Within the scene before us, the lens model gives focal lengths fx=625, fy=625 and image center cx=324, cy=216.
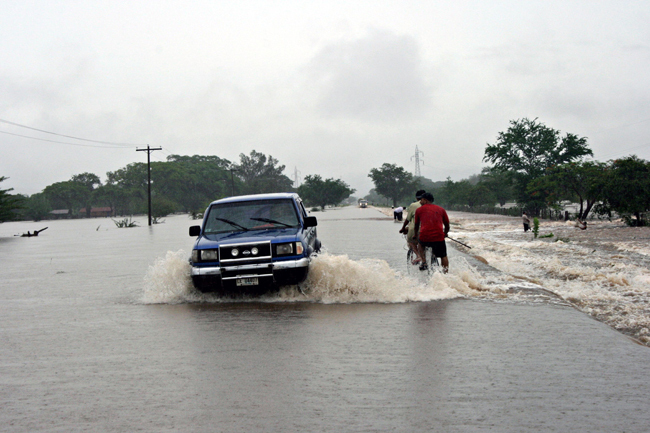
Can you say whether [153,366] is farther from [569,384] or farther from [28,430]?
[569,384]

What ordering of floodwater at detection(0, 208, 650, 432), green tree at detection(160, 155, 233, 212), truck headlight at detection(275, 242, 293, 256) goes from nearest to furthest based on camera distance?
1. floodwater at detection(0, 208, 650, 432)
2. truck headlight at detection(275, 242, 293, 256)
3. green tree at detection(160, 155, 233, 212)

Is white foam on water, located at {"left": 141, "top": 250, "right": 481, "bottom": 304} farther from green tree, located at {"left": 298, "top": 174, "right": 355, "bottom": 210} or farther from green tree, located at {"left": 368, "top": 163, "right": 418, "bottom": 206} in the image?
green tree, located at {"left": 368, "top": 163, "right": 418, "bottom": 206}

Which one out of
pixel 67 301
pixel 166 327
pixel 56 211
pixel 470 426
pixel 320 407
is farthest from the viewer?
pixel 56 211

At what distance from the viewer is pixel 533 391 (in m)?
4.86

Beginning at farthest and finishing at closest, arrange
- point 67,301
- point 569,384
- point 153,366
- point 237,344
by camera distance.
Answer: point 67,301
point 237,344
point 153,366
point 569,384

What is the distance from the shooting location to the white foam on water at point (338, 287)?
9.83m

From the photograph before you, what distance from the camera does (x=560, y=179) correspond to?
143 feet

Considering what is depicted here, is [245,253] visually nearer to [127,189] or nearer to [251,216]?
[251,216]

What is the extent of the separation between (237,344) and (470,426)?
3.27 meters

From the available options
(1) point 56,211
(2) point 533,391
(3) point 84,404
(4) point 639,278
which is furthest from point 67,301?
(1) point 56,211

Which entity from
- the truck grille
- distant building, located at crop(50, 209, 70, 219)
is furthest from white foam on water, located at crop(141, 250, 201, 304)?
distant building, located at crop(50, 209, 70, 219)

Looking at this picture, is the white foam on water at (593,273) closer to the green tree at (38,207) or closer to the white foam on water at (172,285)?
the white foam on water at (172,285)

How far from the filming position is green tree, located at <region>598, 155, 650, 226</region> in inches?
1264

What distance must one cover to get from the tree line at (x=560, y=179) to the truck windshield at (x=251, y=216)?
87.6 feet
